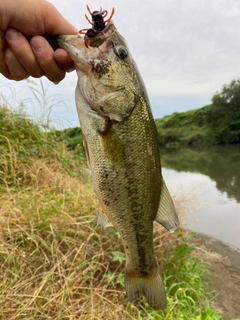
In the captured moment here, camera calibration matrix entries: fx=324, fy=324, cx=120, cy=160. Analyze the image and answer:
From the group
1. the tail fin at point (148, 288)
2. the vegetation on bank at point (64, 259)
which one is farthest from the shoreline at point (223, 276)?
the tail fin at point (148, 288)

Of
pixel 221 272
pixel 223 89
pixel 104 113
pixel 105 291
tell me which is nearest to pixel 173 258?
pixel 105 291

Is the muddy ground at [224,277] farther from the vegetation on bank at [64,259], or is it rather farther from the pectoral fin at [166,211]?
the pectoral fin at [166,211]

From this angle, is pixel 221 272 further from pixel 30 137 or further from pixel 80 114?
pixel 80 114

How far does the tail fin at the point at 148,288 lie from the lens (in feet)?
7.47

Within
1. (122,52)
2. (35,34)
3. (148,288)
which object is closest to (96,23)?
(122,52)

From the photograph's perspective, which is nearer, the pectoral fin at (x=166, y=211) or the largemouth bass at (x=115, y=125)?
the largemouth bass at (x=115, y=125)

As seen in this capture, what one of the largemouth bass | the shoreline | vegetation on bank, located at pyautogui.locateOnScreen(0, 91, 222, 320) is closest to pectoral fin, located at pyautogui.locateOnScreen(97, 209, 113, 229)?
the largemouth bass

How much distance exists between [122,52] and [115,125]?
448 millimetres

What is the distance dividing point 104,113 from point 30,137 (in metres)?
5.49

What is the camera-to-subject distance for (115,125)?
6.25 ft

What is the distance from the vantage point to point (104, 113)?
1.91 m

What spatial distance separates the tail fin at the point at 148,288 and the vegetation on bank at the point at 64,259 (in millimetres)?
1062

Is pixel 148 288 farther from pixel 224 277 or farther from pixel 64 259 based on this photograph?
pixel 224 277

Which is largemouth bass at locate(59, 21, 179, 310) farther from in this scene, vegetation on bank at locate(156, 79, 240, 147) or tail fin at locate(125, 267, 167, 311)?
vegetation on bank at locate(156, 79, 240, 147)
